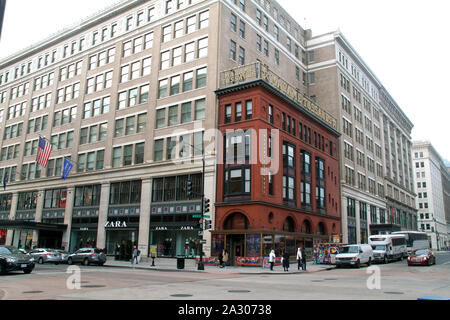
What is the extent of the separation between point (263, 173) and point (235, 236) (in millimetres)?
6607

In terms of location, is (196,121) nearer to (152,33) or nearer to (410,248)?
(152,33)

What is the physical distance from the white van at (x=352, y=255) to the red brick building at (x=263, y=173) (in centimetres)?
574

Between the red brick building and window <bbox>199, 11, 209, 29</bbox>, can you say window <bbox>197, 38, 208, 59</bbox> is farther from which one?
the red brick building

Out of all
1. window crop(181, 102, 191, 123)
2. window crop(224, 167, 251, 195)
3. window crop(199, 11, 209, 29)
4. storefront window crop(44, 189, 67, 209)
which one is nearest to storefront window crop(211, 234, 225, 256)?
window crop(224, 167, 251, 195)

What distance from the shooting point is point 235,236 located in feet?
122

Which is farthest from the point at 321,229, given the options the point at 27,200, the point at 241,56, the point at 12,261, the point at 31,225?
the point at 27,200

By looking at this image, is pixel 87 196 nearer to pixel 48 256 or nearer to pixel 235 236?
pixel 48 256

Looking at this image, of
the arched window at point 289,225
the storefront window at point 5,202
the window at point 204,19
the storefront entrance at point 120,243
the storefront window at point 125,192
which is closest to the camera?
the arched window at point 289,225

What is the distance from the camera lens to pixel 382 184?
74.6 metres

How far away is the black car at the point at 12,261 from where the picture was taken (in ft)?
72.2

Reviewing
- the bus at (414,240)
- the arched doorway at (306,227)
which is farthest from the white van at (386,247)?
the arched doorway at (306,227)

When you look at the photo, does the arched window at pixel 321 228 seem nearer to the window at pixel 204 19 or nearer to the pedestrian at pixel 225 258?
the pedestrian at pixel 225 258

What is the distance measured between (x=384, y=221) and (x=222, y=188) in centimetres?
4663
